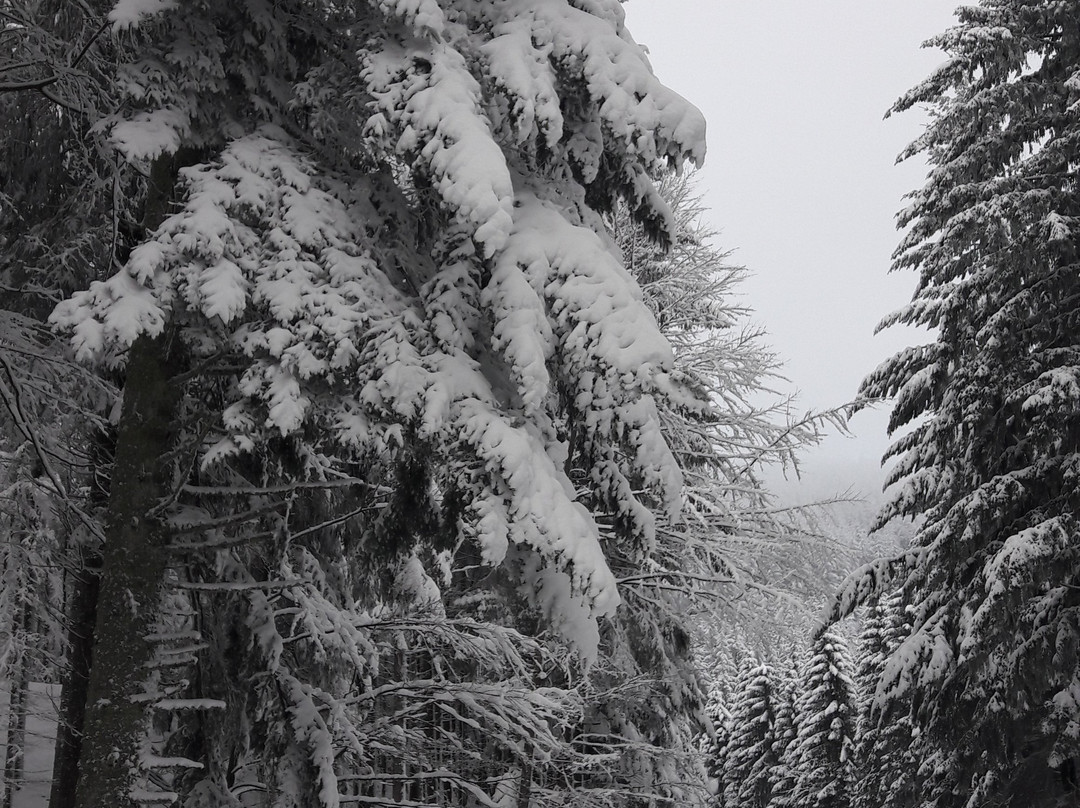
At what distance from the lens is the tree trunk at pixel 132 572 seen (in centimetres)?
397

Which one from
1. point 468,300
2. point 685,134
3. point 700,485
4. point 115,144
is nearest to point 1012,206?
point 700,485

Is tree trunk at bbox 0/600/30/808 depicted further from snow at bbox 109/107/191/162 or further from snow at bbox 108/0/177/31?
snow at bbox 108/0/177/31

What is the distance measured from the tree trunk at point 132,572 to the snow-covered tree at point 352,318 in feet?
0.04

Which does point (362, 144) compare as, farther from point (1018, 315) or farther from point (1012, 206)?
point (1018, 315)

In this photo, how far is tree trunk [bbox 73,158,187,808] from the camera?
3969 millimetres

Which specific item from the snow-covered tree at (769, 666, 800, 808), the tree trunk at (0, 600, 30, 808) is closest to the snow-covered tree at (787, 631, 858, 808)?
the snow-covered tree at (769, 666, 800, 808)

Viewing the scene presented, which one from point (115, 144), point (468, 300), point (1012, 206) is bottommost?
point (468, 300)

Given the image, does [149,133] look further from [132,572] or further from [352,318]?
[132,572]

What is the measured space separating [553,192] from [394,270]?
973mm

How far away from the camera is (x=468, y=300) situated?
453 cm

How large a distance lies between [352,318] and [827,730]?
29.2 meters

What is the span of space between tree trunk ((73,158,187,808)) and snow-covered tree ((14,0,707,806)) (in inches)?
0.5

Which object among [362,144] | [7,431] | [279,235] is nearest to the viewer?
[279,235]

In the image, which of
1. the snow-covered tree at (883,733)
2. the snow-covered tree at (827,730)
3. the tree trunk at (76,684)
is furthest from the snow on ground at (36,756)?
the snow-covered tree at (827,730)
